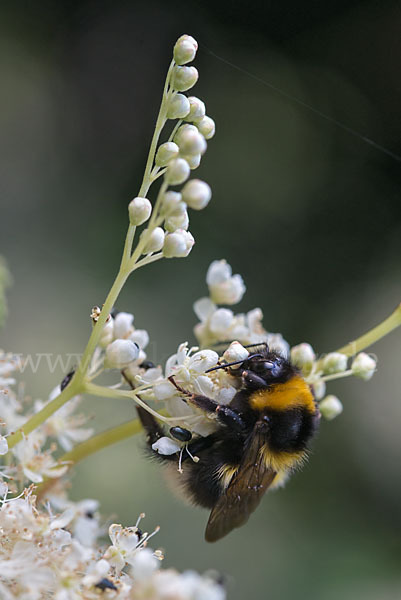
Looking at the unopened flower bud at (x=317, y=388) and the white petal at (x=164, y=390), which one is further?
the unopened flower bud at (x=317, y=388)

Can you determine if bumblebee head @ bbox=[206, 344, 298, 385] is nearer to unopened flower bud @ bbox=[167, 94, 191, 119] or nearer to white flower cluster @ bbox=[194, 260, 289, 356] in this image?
white flower cluster @ bbox=[194, 260, 289, 356]

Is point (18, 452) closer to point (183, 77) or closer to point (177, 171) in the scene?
point (177, 171)

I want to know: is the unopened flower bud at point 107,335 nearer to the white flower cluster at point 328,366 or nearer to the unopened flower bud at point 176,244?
the unopened flower bud at point 176,244

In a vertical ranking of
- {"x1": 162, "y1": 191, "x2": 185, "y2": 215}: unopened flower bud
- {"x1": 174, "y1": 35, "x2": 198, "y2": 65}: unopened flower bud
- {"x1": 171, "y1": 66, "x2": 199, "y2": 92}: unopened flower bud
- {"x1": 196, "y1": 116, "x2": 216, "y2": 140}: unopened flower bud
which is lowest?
{"x1": 162, "y1": 191, "x2": 185, "y2": 215}: unopened flower bud

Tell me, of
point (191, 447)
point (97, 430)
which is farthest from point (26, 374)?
point (191, 447)

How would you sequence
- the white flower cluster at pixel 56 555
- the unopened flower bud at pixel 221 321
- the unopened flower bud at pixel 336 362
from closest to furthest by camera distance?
the white flower cluster at pixel 56 555
the unopened flower bud at pixel 336 362
the unopened flower bud at pixel 221 321

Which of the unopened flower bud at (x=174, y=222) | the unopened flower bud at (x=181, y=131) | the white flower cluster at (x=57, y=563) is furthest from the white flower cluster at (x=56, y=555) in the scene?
the unopened flower bud at (x=181, y=131)

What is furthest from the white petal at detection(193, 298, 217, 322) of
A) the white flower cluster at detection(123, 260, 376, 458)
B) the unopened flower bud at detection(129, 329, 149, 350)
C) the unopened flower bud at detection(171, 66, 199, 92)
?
the unopened flower bud at detection(171, 66, 199, 92)
